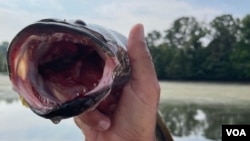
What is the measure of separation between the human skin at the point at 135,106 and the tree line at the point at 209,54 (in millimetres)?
26197

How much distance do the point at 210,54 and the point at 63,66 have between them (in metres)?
27.4

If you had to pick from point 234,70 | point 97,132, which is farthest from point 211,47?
point 97,132

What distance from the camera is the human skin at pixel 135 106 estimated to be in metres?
1.37

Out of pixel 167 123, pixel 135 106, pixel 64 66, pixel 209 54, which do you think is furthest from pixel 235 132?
pixel 209 54

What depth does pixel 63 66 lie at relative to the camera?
1282mm

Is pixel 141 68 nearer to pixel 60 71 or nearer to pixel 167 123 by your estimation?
pixel 60 71

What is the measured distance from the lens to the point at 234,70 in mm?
28344

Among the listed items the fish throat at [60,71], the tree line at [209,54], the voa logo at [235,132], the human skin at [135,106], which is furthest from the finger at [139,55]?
the tree line at [209,54]

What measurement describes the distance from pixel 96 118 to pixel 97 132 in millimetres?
155

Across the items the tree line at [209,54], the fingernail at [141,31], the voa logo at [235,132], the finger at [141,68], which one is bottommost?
the tree line at [209,54]

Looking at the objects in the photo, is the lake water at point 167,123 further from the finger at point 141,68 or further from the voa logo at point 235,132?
the finger at point 141,68

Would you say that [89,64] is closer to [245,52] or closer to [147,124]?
[147,124]

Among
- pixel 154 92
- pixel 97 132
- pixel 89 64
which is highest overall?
pixel 89 64

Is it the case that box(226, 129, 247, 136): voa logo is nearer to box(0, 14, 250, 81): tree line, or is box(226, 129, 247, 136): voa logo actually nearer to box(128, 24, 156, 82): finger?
box(128, 24, 156, 82): finger
